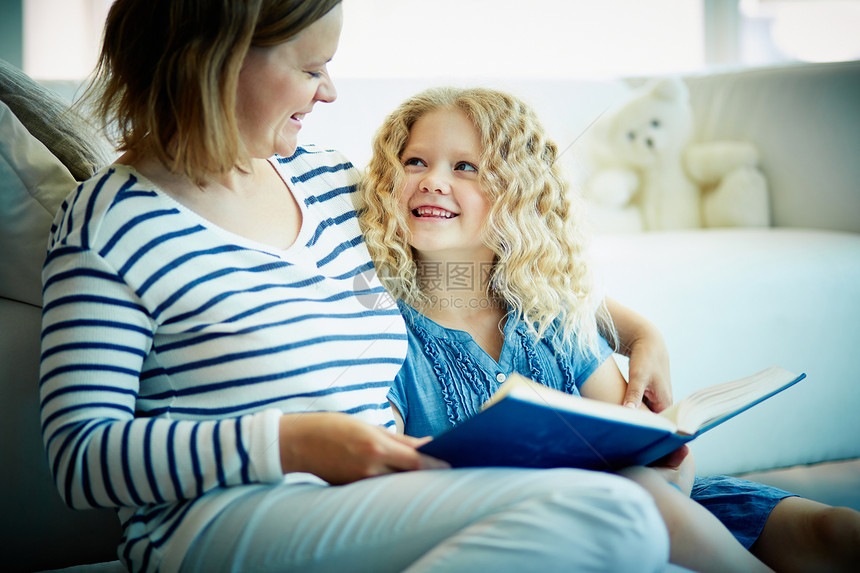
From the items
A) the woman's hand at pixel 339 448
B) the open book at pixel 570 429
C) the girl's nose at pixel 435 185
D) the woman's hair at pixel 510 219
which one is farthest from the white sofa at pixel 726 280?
the open book at pixel 570 429

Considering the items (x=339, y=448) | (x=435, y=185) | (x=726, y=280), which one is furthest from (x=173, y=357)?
(x=726, y=280)

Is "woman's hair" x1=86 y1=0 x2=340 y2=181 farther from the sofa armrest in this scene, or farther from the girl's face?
the sofa armrest

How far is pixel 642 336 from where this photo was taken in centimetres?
96

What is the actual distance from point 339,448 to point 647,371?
0.49m

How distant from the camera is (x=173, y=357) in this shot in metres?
0.65

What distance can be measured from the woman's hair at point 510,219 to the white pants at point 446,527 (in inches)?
16.2

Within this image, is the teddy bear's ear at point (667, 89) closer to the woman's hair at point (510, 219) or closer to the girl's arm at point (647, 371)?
the woman's hair at point (510, 219)

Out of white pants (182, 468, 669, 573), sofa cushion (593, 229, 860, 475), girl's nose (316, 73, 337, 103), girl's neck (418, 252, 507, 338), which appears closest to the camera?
white pants (182, 468, 669, 573)

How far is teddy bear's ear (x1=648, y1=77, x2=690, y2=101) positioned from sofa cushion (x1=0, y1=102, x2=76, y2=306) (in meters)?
1.46

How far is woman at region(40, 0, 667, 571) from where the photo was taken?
21.7 inches

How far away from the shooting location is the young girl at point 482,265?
908 mm

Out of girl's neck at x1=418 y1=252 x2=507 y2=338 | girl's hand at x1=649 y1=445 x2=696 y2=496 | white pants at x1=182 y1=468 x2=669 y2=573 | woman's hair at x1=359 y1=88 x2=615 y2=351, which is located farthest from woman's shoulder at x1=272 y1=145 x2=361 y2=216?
girl's hand at x1=649 y1=445 x2=696 y2=496

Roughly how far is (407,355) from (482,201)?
241mm

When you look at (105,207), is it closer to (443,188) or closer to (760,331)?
(443,188)
